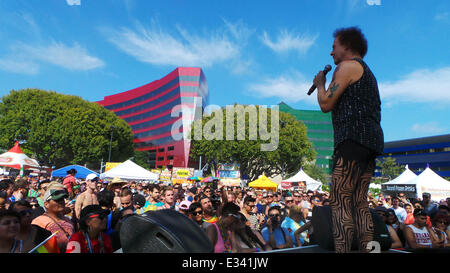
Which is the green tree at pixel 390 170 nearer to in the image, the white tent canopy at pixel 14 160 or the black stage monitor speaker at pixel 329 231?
the white tent canopy at pixel 14 160

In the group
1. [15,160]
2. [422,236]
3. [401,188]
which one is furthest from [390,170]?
[15,160]

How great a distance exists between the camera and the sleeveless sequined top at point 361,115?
1.82 m

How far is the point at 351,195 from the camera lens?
185 centimetres

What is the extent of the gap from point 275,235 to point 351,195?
3.54 metres

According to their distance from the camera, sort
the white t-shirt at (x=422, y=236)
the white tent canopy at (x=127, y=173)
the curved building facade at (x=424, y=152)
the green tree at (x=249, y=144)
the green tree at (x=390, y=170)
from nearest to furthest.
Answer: the white t-shirt at (x=422, y=236)
the white tent canopy at (x=127, y=173)
the green tree at (x=249, y=144)
the green tree at (x=390, y=170)
the curved building facade at (x=424, y=152)

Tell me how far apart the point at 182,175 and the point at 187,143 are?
48.3 m

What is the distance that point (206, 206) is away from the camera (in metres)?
5.41

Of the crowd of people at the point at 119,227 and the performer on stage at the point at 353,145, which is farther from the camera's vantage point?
the crowd of people at the point at 119,227

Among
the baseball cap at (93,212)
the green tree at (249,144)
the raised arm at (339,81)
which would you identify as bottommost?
the baseball cap at (93,212)

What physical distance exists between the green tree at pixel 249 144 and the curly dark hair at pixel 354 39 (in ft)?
106

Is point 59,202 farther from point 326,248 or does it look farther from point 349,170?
point 349,170

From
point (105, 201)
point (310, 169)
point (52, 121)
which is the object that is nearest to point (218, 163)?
point (52, 121)

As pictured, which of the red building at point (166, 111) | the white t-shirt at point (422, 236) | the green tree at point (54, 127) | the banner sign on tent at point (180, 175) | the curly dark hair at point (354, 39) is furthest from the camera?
the red building at point (166, 111)

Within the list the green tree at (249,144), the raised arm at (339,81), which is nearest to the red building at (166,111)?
the green tree at (249,144)
